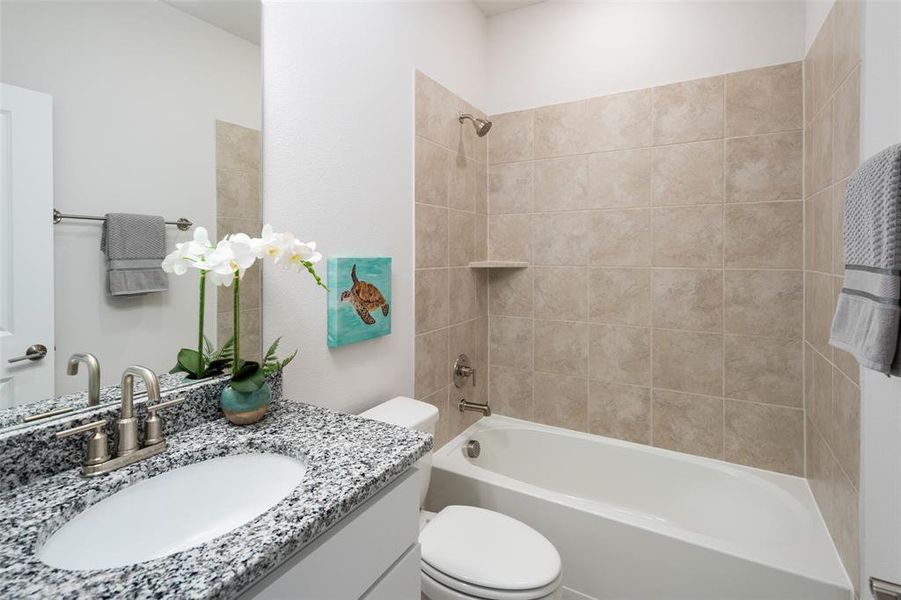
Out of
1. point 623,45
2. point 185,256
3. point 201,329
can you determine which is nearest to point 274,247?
point 185,256

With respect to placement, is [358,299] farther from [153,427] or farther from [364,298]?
[153,427]

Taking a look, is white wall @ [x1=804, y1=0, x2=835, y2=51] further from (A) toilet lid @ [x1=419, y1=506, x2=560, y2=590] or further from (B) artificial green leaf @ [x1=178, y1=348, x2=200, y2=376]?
(B) artificial green leaf @ [x1=178, y1=348, x2=200, y2=376]

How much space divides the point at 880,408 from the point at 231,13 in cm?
181

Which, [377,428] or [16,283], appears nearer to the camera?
[16,283]

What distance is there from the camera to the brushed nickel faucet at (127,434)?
833mm

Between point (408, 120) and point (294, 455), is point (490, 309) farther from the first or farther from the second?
point (294, 455)

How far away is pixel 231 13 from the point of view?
1145 millimetres

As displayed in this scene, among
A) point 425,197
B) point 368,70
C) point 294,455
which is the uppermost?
point 368,70

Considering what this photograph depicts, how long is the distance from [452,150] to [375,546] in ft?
5.77

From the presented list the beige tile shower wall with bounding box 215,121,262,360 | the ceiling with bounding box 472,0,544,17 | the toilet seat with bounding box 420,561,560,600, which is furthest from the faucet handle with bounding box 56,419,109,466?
the ceiling with bounding box 472,0,544,17

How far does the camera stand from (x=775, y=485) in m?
1.76

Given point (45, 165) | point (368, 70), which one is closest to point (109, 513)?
point (45, 165)

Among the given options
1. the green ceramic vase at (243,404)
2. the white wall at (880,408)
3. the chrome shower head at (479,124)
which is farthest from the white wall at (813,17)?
the green ceramic vase at (243,404)

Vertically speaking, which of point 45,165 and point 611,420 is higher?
point 45,165
